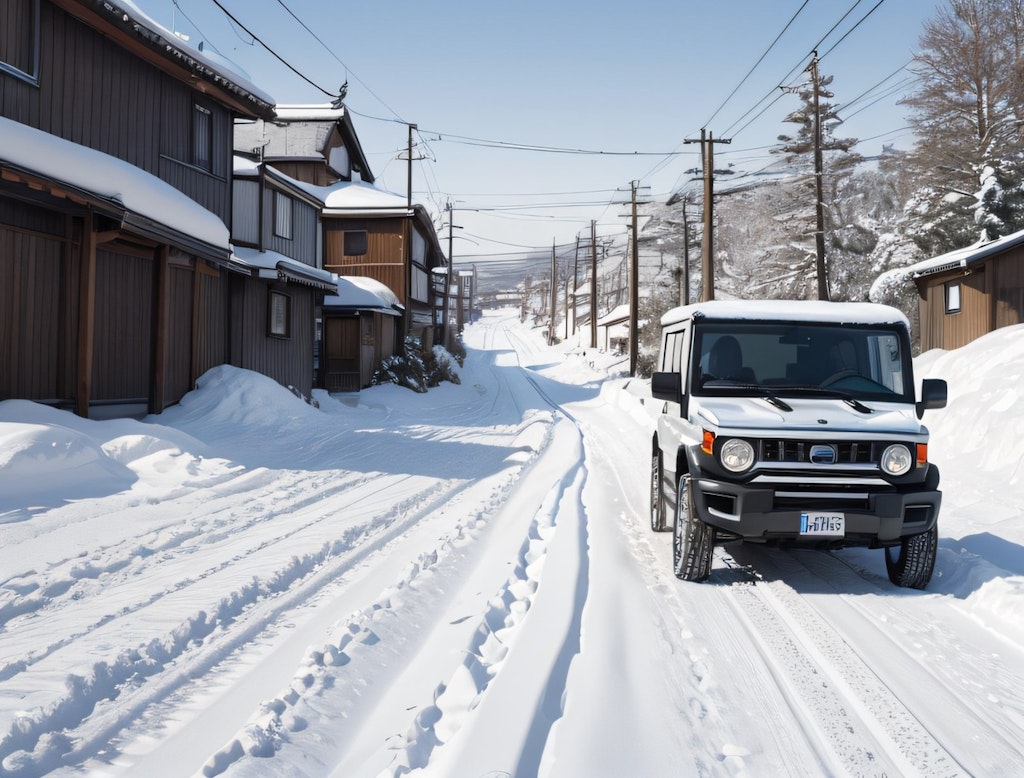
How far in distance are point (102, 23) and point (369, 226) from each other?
22.4m

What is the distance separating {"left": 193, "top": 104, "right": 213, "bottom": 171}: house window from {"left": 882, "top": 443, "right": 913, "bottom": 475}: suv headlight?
15882 millimetres

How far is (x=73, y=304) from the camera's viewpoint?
1222cm

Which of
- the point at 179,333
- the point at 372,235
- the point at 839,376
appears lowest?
the point at 839,376

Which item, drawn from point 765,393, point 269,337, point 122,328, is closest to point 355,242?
point 269,337

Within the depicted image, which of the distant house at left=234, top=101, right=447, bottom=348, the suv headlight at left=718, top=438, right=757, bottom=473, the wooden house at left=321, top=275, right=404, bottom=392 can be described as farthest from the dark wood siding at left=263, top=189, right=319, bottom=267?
the suv headlight at left=718, top=438, right=757, bottom=473

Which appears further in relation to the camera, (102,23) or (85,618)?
(102,23)

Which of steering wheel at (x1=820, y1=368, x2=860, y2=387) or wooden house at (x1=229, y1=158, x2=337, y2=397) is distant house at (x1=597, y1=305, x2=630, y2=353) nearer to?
wooden house at (x1=229, y1=158, x2=337, y2=397)

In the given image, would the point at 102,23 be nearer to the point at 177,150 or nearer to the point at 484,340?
the point at 177,150

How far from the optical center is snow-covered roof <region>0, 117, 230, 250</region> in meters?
10.1

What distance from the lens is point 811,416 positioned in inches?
225

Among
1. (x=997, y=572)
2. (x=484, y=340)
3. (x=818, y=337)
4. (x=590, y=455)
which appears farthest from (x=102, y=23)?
(x=484, y=340)

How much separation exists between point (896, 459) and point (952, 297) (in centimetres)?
2168

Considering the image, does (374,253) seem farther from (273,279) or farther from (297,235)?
(273,279)

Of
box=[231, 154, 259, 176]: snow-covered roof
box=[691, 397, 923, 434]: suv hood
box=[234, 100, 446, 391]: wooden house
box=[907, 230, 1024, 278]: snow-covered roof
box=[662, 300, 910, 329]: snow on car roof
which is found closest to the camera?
box=[691, 397, 923, 434]: suv hood
